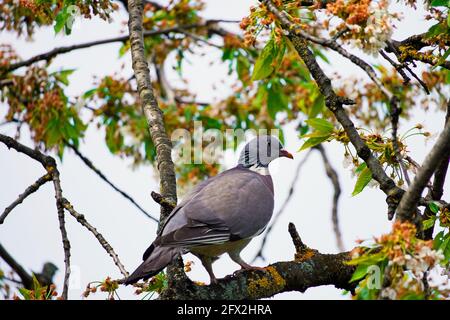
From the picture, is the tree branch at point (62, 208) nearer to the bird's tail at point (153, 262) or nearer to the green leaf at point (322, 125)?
the bird's tail at point (153, 262)

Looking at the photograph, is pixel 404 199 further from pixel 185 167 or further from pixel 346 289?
pixel 185 167

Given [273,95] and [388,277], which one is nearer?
[388,277]

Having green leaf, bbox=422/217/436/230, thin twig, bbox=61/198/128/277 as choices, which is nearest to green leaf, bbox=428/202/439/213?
green leaf, bbox=422/217/436/230

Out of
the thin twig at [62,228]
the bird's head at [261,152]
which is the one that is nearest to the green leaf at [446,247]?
the thin twig at [62,228]

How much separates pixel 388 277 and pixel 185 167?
6.68m

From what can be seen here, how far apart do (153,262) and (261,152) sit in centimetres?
249

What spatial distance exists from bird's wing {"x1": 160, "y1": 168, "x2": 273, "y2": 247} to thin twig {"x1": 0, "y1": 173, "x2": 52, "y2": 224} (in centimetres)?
93

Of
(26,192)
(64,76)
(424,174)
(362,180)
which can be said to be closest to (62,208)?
(26,192)

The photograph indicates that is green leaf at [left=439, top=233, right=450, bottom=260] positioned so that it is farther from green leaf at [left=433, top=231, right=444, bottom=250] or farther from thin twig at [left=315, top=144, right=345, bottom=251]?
thin twig at [left=315, top=144, right=345, bottom=251]

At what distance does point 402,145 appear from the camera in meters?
4.20

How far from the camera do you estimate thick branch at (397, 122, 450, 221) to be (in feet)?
9.99
